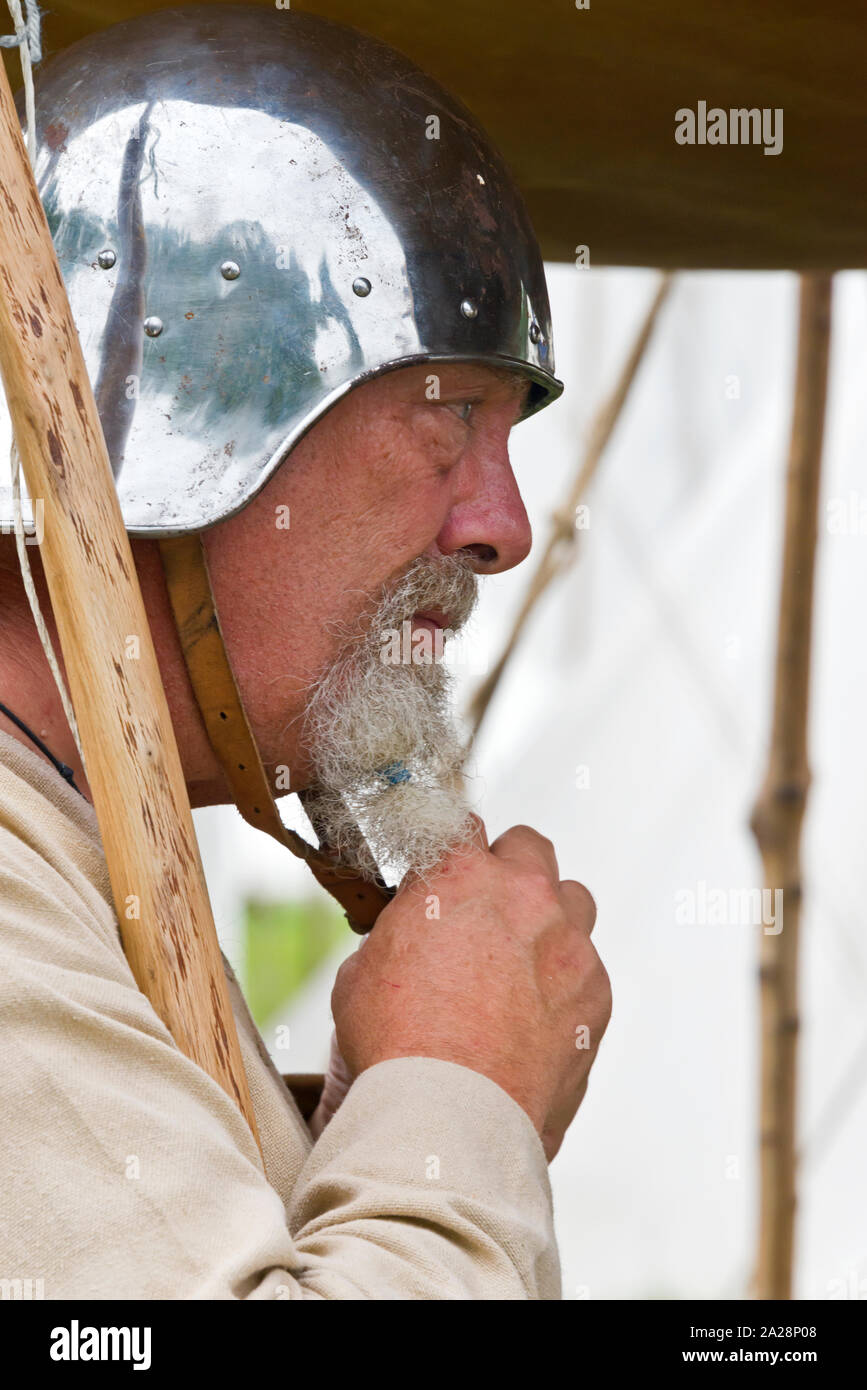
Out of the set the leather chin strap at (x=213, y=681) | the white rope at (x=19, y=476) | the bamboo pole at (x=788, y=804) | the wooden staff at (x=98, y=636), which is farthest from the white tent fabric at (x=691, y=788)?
the wooden staff at (x=98, y=636)

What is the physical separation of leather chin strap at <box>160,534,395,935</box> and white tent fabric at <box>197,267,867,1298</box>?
3067 mm

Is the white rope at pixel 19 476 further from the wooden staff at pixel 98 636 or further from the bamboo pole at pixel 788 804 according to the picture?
the bamboo pole at pixel 788 804

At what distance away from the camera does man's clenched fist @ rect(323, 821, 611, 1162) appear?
3.41ft

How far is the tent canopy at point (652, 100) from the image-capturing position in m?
1.44

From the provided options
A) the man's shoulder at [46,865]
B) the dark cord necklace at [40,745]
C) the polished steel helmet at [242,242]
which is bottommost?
the man's shoulder at [46,865]

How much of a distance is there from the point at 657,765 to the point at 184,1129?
4662 millimetres

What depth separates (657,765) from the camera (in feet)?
17.6

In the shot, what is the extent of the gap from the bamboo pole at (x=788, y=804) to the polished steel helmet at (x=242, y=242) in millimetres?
1228

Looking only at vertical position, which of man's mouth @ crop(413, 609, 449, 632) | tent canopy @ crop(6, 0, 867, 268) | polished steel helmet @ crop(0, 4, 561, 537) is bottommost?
man's mouth @ crop(413, 609, 449, 632)

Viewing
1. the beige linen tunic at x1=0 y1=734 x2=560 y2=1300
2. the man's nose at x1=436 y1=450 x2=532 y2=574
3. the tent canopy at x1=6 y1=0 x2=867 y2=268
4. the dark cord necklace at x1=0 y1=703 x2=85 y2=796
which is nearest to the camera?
the beige linen tunic at x1=0 y1=734 x2=560 y2=1300

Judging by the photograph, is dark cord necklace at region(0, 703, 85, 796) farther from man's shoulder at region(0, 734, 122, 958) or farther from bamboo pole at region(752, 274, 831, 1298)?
bamboo pole at region(752, 274, 831, 1298)

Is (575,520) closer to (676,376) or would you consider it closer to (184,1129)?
(184,1129)

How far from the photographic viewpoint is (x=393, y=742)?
125 cm

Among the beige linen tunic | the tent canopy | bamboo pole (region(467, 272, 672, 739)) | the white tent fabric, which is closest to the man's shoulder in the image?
the beige linen tunic
